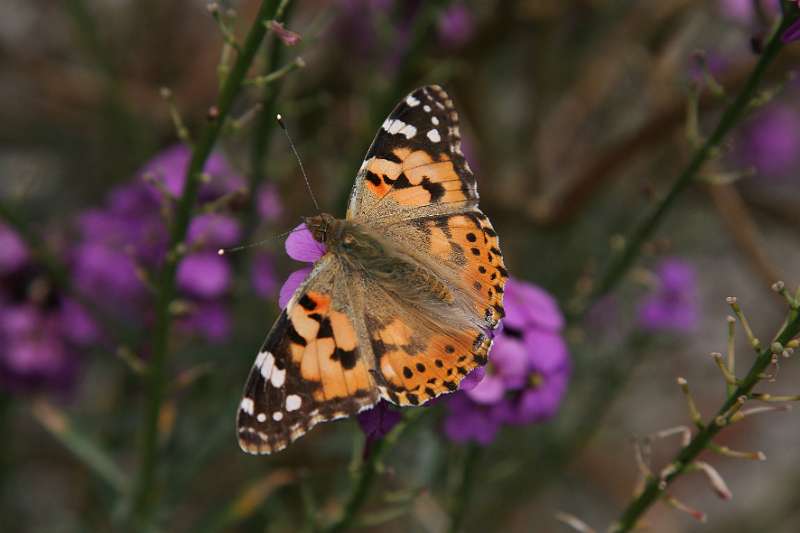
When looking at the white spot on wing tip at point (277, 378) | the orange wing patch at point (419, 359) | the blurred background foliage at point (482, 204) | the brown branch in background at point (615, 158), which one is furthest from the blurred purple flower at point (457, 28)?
the white spot on wing tip at point (277, 378)

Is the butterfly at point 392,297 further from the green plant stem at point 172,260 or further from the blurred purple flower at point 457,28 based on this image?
the blurred purple flower at point 457,28

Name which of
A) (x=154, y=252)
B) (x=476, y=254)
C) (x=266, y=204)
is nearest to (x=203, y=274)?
(x=154, y=252)

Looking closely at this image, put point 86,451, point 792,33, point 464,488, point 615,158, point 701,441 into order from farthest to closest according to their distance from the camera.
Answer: point 615,158
point 86,451
point 464,488
point 792,33
point 701,441

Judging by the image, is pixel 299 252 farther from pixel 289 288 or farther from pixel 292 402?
pixel 292 402

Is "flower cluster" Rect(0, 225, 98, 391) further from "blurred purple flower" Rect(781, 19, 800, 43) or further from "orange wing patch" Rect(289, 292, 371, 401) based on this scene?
"blurred purple flower" Rect(781, 19, 800, 43)

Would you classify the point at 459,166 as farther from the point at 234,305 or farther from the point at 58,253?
the point at 58,253

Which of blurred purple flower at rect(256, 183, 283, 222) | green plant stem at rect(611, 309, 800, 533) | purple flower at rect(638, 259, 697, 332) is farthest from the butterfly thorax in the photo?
purple flower at rect(638, 259, 697, 332)

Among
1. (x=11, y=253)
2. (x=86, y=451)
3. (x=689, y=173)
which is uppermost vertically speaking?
(x=689, y=173)
